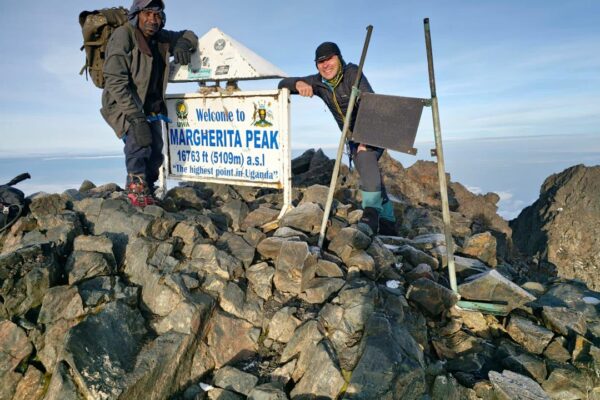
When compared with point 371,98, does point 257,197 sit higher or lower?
lower

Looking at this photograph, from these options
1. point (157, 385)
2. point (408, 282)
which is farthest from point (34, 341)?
point (408, 282)

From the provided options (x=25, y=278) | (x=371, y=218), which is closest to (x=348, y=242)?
(x=371, y=218)

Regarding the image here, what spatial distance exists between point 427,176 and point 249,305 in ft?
35.4

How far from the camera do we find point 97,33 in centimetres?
705

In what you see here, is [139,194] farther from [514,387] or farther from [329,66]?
[514,387]

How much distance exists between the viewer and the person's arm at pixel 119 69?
6.56 meters

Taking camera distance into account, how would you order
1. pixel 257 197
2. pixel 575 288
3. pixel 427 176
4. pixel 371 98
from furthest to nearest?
pixel 427 176
pixel 257 197
pixel 575 288
pixel 371 98

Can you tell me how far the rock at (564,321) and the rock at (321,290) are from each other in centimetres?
269

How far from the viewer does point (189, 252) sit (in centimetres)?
566

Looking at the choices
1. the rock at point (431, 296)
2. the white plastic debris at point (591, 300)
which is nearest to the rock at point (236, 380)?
the rock at point (431, 296)

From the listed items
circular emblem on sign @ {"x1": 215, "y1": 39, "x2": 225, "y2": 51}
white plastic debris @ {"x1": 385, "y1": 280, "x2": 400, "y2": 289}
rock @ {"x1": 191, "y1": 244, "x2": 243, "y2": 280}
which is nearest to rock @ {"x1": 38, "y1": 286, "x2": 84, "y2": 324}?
rock @ {"x1": 191, "y1": 244, "x2": 243, "y2": 280}

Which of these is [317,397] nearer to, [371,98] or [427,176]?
[371,98]

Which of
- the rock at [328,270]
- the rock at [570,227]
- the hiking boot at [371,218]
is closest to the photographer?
the rock at [328,270]

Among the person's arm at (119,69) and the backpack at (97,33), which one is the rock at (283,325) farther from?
the backpack at (97,33)
